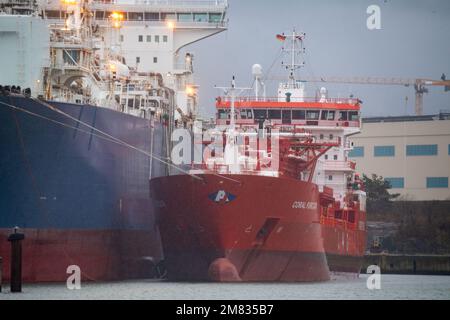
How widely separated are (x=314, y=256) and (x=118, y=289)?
8500 mm

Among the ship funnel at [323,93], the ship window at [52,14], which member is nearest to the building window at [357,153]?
the ship funnel at [323,93]

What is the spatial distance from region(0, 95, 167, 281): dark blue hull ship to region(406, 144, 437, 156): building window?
40455 millimetres

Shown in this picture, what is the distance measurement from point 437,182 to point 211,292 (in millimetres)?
48606

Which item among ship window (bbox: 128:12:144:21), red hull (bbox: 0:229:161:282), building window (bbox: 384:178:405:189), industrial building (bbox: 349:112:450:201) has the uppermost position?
ship window (bbox: 128:12:144:21)

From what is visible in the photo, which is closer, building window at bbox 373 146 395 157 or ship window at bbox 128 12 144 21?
ship window at bbox 128 12 144 21

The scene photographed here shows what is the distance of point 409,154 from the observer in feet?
281

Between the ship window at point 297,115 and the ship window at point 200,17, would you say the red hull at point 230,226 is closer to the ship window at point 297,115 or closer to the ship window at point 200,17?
the ship window at point 297,115

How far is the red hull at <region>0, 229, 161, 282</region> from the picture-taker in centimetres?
4119

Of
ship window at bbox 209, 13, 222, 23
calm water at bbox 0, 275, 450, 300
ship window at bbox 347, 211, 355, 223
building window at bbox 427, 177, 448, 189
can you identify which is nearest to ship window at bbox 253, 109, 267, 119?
ship window at bbox 209, 13, 222, 23

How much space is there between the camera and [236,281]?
137 ft

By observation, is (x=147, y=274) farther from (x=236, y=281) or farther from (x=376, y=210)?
(x=376, y=210)

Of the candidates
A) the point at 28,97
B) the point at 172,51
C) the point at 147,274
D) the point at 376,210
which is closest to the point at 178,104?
the point at 172,51

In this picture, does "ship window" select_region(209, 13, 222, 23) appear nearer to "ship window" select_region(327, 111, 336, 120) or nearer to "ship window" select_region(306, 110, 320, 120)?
"ship window" select_region(306, 110, 320, 120)

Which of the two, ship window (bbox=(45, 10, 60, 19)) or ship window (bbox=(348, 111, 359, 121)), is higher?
ship window (bbox=(45, 10, 60, 19))
